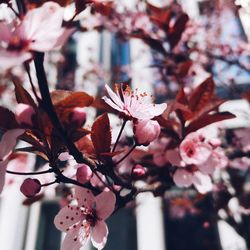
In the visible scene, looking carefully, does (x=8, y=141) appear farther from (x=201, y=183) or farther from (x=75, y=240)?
(x=201, y=183)

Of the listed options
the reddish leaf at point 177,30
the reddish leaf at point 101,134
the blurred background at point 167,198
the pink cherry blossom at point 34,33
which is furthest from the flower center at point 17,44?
the blurred background at point 167,198

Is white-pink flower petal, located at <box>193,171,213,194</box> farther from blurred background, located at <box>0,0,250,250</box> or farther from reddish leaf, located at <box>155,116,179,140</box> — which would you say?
blurred background, located at <box>0,0,250,250</box>

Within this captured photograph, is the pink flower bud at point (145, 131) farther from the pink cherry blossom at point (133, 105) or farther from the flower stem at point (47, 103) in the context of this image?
the flower stem at point (47, 103)

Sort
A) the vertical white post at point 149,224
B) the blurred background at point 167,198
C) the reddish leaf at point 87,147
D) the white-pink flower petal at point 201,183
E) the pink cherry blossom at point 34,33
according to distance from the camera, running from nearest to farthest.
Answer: the pink cherry blossom at point 34,33
the reddish leaf at point 87,147
the white-pink flower petal at point 201,183
the blurred background at point 167,198
the vertical white post at point 149,224

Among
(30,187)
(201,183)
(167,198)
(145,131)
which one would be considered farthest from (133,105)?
(167,198)

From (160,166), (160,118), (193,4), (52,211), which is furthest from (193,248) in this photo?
(193,4)

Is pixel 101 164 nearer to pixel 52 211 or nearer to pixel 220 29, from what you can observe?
pixel 52 211

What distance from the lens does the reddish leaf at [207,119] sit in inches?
37.7

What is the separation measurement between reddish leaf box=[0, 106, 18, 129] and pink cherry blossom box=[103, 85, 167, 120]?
0.19 meters

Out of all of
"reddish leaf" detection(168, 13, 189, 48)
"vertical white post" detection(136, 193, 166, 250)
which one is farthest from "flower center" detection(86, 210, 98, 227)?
"vertical white post" detection(136, 193, 166, 250)

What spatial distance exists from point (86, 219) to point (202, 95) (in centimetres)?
53

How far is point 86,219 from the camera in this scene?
0.88 metres

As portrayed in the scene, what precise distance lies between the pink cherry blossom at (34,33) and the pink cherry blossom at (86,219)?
40 centimetres

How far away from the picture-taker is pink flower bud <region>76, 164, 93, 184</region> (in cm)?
75
